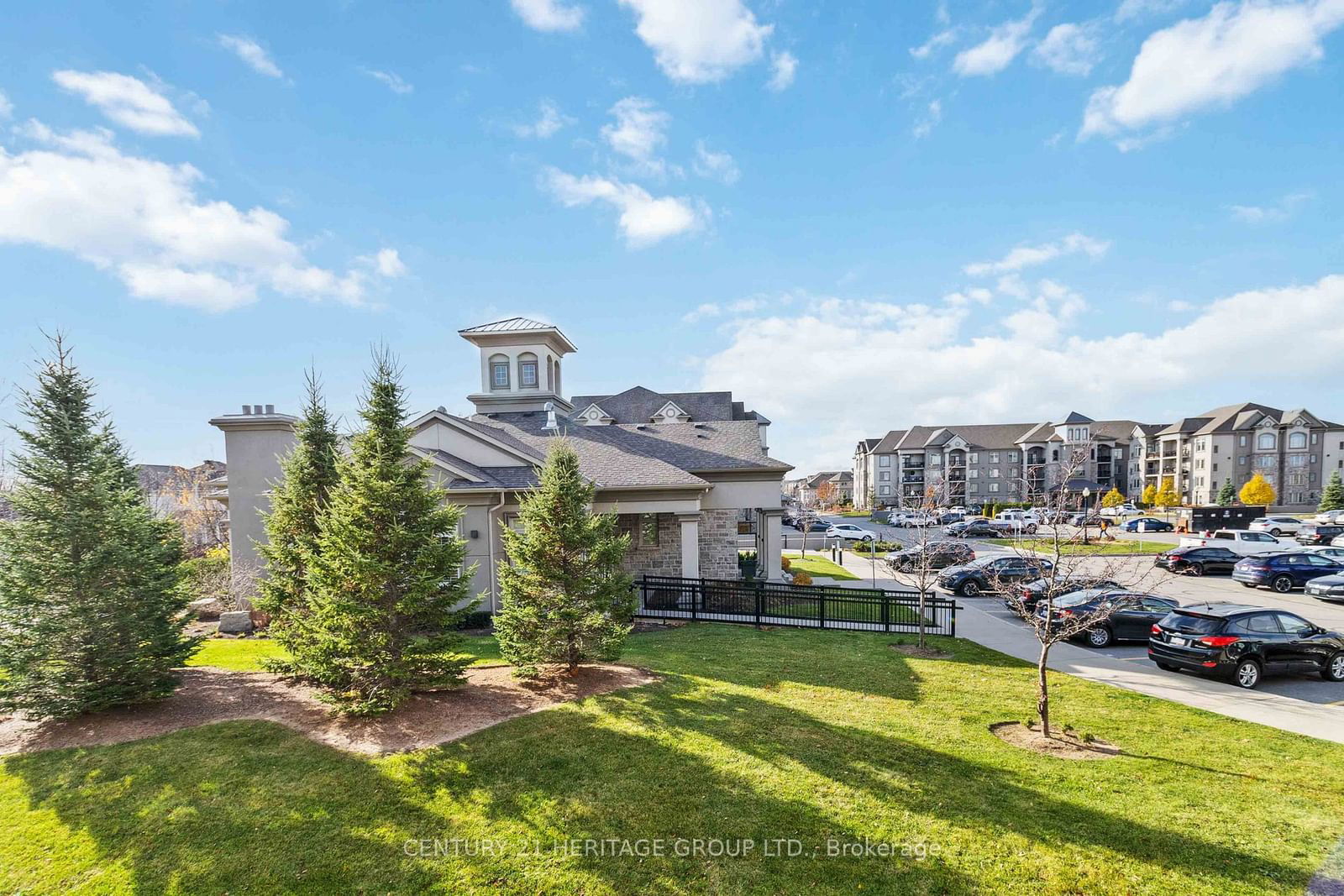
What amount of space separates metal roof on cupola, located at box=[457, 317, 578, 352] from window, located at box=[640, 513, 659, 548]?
9240mm

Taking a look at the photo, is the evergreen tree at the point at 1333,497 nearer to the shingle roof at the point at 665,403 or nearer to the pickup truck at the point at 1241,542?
the pickup truck at the point at 1241,542

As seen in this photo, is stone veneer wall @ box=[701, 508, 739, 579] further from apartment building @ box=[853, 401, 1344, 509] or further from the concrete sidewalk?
apartment building @ box=[853, 401, 1344, 509]

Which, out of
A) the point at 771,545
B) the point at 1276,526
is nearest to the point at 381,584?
the point at 771,545

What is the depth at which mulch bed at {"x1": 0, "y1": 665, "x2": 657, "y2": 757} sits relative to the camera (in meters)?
7.64

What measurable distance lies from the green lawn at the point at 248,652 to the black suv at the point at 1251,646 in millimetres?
13958

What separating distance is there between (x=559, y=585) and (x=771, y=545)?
1312 centimetres

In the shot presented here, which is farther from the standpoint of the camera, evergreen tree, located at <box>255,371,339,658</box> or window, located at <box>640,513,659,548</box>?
window, located at <box>640,513,659,548</box>

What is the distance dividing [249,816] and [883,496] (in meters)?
85.9

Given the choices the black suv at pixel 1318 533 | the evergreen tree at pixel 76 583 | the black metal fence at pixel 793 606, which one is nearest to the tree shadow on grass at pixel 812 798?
the evergreen tree at pixel 76 583

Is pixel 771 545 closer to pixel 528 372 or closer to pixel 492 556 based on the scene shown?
pixel 492 556

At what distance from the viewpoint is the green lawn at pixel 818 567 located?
25.2 metres

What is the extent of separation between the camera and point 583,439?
20969 mm

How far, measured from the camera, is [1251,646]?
36.4 ft

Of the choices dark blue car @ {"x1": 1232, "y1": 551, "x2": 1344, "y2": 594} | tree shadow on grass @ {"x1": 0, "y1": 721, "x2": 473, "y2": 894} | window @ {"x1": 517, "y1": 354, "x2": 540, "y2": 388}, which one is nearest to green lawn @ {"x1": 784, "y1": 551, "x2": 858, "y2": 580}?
window @ {"x1": 517, "y1": 354, "x2": 540, "y2": 388}
